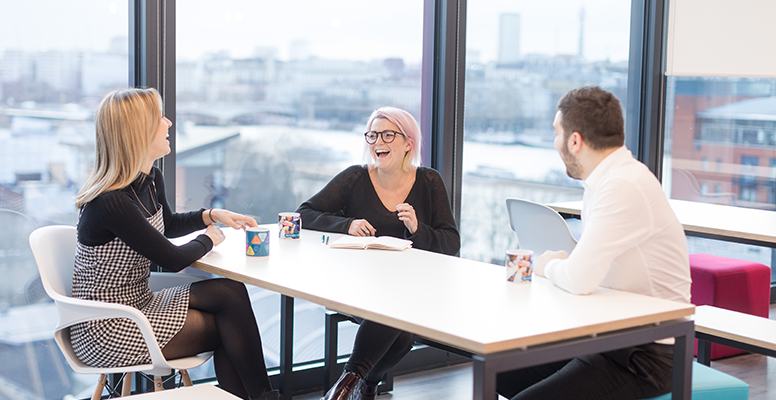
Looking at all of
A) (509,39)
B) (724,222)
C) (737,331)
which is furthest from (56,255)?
(724,222)

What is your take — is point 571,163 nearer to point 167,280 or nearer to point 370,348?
point 370,348

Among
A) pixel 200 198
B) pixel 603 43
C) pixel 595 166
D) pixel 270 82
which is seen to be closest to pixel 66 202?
pixel 200 198

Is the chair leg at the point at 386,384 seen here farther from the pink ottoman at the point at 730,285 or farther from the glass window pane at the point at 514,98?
the pink ottoman at the point at 730,285

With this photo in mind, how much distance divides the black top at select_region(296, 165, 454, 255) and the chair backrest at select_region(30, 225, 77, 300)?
83 centimetres

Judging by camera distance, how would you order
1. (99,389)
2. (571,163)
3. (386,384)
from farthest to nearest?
(386,384), (99,389), (571,163)

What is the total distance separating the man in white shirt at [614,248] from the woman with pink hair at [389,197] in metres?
0.86

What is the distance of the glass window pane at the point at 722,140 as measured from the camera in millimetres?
4230

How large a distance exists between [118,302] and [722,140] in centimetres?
370

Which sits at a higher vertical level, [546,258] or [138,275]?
[546,258]

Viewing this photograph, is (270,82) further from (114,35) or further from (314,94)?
(114,35)

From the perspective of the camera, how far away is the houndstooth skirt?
1.95 meters

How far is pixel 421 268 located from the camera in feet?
6.50

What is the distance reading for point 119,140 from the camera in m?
2.01

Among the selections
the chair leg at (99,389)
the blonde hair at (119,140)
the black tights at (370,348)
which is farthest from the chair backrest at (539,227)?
the chair leg at (99,389)
